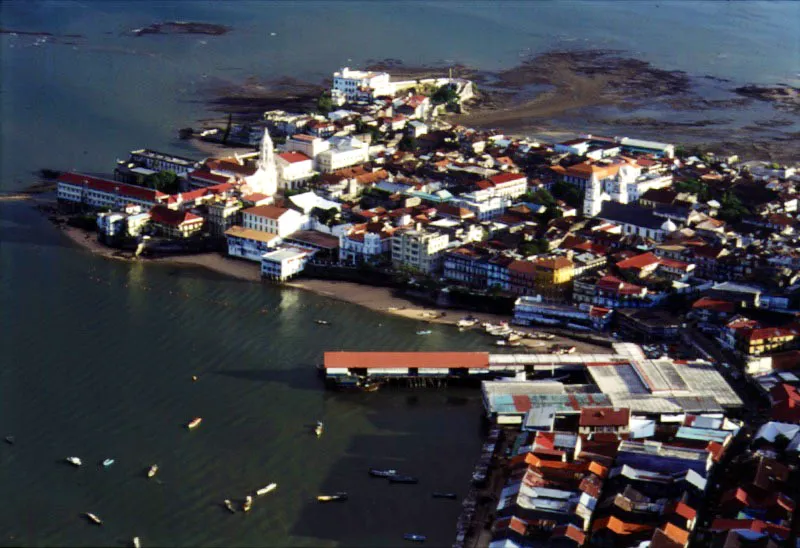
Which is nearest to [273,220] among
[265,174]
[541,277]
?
[265,174]

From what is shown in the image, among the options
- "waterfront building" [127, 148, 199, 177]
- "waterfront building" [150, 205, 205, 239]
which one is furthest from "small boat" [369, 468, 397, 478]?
"waterfront building" [127, 148, 199, 177]

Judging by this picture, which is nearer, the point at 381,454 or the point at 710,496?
the point at 710,496

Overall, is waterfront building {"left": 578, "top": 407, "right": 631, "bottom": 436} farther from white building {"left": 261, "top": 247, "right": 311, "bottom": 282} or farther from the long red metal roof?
white building {"left": 261, "top": 247, "right": 311, "bottom": 282}

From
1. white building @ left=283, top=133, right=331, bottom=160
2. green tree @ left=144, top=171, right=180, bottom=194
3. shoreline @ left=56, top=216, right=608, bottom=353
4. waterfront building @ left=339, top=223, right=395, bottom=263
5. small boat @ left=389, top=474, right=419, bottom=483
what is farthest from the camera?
white building @ left=283, top=133, right=331, bottom=160

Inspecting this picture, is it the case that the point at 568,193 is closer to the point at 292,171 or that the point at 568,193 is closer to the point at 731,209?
the point at 731,209

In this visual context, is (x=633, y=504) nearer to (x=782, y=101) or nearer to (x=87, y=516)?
(x=87, y=516)

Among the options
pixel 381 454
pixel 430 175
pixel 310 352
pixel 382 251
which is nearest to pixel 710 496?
pixel 381 454

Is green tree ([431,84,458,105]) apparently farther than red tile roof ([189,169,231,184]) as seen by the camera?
Yes
